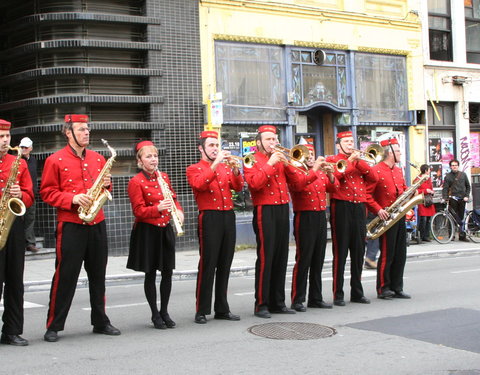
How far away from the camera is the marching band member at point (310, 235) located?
30.5 feet

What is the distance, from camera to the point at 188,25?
1786 cm

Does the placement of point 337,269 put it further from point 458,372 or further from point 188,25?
point 188,25

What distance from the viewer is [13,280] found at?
7348mm

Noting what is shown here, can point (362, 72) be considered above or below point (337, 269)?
above

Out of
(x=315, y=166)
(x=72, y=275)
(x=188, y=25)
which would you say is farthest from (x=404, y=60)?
(x=72, y=275)

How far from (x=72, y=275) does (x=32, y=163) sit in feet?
25.4

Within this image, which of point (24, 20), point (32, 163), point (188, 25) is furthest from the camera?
point (188, 25)

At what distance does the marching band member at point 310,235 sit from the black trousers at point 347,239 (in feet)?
0.90

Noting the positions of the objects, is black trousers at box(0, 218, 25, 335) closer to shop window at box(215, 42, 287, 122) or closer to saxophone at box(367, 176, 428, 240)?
saxophone at box(367, 176, 428, 240)

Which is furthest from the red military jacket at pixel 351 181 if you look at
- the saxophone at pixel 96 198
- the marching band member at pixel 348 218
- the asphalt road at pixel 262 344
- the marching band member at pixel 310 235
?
the saxophone at pixel 96 198

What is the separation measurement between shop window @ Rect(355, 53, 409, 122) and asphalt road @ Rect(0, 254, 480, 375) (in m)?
11.6

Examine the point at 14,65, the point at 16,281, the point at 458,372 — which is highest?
the point at 14,65

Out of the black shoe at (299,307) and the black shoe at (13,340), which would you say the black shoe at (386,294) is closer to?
the black shoe at (299,307)

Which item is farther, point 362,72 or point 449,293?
point 362,72
